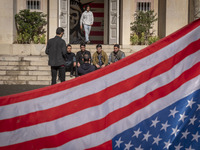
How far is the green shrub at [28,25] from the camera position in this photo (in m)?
17.0

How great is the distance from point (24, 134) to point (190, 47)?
1178mm

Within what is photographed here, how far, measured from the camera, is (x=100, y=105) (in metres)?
2.26

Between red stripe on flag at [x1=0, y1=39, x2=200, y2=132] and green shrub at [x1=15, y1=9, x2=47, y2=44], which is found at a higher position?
green shrub at [x1=15, y1=9, x2=47, y2=44]

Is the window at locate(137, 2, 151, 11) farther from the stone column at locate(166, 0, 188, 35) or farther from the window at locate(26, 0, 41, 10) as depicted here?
the window at locate(26, 0, 41, 10)

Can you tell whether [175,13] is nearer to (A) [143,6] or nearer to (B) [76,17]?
(A) [143,6]

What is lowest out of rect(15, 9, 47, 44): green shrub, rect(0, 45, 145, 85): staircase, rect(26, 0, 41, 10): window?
rect(0, 45, 145, 85): staircase

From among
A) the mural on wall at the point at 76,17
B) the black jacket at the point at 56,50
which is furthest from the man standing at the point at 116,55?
the mural on wall at the point at 76,17

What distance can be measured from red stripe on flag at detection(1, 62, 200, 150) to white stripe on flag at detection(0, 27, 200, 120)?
0.17 m

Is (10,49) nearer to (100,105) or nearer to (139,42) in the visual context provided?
(139,42)

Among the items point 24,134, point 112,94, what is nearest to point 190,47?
point 112,94

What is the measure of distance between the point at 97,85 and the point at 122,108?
8.3 inches

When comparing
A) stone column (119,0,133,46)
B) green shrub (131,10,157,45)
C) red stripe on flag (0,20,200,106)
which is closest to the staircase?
stone column (119,0,133,46)

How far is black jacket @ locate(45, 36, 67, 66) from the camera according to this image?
941cm

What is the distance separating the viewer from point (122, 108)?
2264 mm
